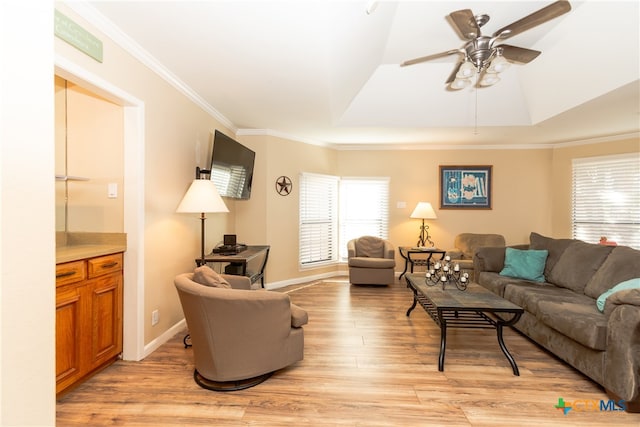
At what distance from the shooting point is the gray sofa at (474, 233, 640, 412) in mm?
2131

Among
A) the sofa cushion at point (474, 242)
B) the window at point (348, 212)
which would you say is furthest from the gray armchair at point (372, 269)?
the sofa cushion at point (474, 242)

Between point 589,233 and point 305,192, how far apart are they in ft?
16.1

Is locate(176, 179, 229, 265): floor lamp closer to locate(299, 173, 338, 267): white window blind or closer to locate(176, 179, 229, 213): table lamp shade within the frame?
locate(176, 179, 229, 213): table lamp shade

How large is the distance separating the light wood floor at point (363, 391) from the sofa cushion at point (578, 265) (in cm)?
85

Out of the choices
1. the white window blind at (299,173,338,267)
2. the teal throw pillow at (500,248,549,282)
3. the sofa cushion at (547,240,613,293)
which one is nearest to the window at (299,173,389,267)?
the white window blind at (299,173,338,267)

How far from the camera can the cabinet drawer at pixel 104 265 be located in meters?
2.37

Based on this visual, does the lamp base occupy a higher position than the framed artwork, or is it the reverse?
the framed artwork

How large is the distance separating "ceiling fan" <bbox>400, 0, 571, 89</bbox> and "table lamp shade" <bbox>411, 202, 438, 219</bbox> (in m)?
3.05

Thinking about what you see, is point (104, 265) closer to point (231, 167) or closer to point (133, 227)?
point (133, 227)

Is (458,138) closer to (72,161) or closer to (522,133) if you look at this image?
(522,133)

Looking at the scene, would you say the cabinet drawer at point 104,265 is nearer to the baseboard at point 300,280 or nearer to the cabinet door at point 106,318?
the cabinet door at point 106,318

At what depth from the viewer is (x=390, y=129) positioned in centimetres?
483

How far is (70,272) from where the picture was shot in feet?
7.11

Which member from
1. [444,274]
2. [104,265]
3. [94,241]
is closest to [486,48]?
[444,274]
